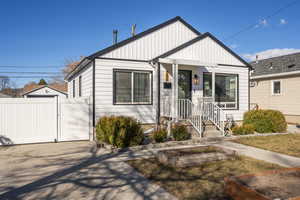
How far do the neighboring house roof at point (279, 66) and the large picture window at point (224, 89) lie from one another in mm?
5199

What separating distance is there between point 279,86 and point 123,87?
38.4 feet

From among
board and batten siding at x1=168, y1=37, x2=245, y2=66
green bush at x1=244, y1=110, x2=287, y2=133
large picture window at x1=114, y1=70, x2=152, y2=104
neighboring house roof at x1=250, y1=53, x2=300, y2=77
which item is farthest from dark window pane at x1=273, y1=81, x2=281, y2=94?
large picture window at x1=114, y1=70, x2=152, y2=104

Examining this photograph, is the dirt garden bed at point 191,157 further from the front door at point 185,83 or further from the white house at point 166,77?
the front door at point 185,83

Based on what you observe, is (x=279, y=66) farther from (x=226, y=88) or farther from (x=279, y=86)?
(x=226, y=88)

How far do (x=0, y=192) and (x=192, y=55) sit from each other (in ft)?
27.9

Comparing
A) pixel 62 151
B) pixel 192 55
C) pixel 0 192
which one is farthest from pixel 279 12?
pixel 0 192

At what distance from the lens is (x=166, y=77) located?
913cm

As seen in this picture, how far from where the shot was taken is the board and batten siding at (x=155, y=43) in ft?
29.9

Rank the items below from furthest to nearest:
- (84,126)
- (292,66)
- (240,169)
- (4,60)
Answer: (4,60), (292,66), (84,126), (240,169)

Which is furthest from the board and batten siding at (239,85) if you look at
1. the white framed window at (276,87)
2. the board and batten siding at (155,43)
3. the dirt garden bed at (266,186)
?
the dirt garden bed at (266,186)

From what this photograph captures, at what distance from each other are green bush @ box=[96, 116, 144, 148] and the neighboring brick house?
1162 cm

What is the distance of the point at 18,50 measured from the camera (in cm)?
3219

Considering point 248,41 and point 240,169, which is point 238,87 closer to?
point 240,169

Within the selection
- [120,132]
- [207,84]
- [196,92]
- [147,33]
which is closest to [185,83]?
[196,92]
